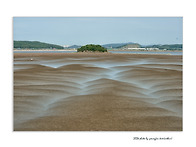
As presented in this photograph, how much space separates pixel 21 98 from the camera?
27.2 feet

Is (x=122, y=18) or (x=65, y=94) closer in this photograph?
(x=122, y=18)

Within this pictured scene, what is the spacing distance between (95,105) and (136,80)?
4.88 m
